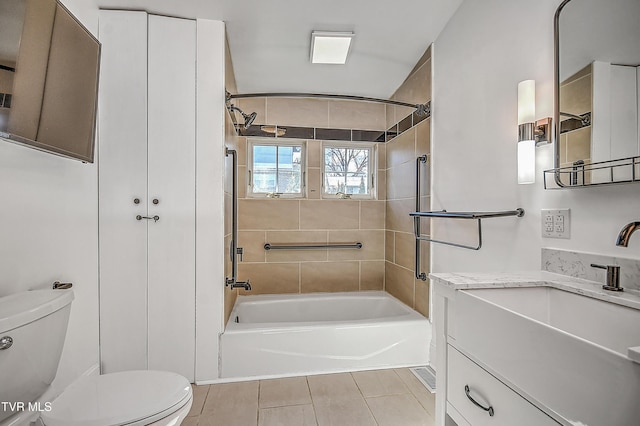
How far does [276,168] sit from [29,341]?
226 centimetres

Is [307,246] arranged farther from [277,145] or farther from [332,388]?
[332,388]

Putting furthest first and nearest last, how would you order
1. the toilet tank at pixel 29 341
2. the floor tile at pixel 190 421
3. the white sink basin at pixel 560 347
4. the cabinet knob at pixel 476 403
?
the floor tile at pixel 190 421
the toilet tank at pixel 29 341
the cabinet knob at pixel 476 403
the white sink basin at pixel 560 347

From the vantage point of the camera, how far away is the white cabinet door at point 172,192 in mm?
1953

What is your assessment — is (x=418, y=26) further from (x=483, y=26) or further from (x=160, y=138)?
(x=160, y=138)

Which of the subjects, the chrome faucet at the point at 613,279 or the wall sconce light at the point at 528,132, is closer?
the chrome faucet at the point at 613,279

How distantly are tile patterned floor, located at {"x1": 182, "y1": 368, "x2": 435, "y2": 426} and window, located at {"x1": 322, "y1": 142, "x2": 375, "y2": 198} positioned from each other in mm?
1688

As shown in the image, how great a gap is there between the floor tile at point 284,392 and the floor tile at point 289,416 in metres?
0.04

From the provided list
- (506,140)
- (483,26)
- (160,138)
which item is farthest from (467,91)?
(160,138)

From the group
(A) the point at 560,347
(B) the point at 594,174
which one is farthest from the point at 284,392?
(B) the point at 594,174

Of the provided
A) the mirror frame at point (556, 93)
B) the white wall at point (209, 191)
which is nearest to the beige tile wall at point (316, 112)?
the white wall at point (209, 191)

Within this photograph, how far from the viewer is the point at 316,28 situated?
6.98 feet

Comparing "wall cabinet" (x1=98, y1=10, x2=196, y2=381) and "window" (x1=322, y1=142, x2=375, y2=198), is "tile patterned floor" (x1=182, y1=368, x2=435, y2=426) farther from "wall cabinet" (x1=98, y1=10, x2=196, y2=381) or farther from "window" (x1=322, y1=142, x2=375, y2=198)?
"window" (x1=322, y1=142, x2=375, y2=198)

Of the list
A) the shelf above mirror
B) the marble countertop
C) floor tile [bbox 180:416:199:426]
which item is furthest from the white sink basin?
floor tile [bbox 180:416:199:426]

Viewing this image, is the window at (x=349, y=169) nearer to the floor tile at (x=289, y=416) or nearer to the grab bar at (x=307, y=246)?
the grab bar at (x=307, y=246)
